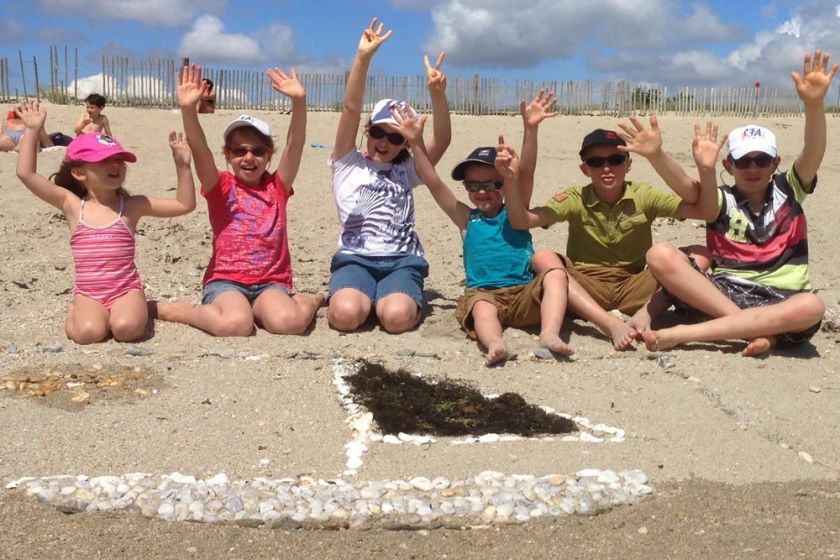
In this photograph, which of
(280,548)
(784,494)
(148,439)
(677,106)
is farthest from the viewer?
(677,106)

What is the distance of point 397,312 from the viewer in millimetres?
5629

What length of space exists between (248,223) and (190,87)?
902mm

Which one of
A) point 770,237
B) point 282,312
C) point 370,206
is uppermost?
point 370,206

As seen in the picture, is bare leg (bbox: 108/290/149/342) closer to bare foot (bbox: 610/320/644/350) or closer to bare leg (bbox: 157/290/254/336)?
bare leg (bbox: 157/290/254/336)

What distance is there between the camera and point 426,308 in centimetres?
636

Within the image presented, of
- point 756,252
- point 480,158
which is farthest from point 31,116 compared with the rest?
point 756,252

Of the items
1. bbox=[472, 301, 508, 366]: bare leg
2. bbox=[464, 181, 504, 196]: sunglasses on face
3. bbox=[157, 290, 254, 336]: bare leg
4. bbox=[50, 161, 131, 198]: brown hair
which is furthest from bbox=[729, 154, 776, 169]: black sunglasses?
bbox=[50, 161, 131, 198]: brown hair

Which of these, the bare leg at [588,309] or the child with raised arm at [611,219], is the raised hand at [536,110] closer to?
the child with raised arm at [611,219]

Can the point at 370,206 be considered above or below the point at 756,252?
above

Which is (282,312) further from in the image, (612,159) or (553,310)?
(612,159)

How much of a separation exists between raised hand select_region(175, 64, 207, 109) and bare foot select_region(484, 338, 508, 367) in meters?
2.33

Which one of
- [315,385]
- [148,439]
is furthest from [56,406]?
[315,385]

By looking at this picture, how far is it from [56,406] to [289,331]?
1.63 meters

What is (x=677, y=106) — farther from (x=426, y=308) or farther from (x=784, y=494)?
(x=784, y=494)
